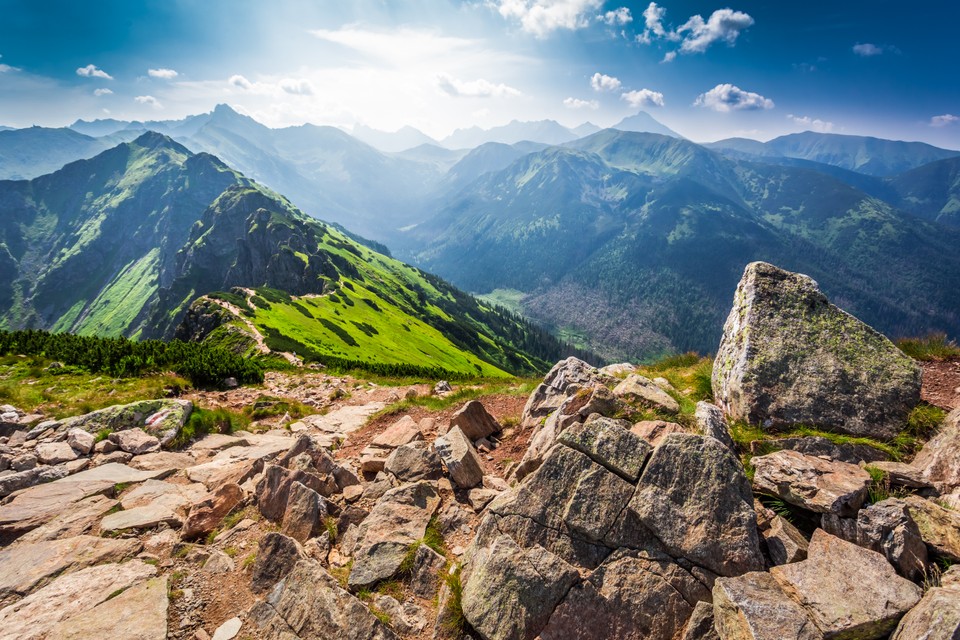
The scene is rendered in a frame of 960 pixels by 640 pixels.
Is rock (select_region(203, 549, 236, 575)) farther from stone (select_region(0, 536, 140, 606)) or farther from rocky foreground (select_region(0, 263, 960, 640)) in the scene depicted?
stone (select_region(0, 536, 140, 606))

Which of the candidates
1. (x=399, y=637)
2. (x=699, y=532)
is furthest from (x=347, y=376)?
(x=699, y=532)

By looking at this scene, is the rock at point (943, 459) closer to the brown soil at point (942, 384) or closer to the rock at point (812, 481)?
the rock at point (812, 481)

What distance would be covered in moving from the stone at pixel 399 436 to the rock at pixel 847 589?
10760 millimetres

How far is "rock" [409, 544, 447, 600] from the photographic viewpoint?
8.02m

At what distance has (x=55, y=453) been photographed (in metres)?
13.7

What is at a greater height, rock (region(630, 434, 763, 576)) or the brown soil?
the brown soil

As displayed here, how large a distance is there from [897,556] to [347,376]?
3435 centimetres

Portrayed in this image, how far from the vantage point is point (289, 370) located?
37.7 m

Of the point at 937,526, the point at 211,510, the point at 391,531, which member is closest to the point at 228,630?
the point at 391,531

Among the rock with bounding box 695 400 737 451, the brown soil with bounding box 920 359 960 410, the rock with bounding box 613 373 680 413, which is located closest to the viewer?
the rock with bounding box 695 400 737 451

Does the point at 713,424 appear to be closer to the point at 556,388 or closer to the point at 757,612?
the point at 757,612

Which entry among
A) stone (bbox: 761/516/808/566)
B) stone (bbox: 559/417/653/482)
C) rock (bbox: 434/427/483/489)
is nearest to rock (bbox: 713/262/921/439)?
stone (bbox: 761/516/808/566)

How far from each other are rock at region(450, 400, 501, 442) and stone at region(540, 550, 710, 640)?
7756mm

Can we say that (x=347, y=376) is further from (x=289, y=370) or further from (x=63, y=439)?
(x=63, y=439)
